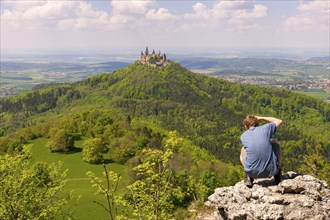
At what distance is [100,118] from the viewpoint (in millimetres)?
116000

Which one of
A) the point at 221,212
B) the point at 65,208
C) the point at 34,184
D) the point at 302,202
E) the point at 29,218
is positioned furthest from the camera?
the point at 65,208

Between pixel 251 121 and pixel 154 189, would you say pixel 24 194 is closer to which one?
pixel 154 189

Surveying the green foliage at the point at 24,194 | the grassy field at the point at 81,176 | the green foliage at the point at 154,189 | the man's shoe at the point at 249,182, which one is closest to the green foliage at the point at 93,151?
the grassy field at the point at 81,176

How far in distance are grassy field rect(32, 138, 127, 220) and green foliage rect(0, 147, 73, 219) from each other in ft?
81.1

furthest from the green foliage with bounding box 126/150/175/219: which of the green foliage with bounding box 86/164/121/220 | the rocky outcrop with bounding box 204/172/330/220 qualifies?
the rocky outcrop with bounding box 204/172/330/220

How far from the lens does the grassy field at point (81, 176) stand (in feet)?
177

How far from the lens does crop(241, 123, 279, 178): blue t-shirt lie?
1278 centimetres

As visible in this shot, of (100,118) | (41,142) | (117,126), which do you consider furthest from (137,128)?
(41,142)

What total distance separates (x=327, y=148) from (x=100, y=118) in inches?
6145

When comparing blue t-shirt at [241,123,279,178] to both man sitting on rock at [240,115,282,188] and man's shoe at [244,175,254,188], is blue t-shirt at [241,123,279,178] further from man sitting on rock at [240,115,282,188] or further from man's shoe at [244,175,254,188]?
man's shoe at [244,175,254,188]

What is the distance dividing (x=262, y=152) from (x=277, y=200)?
200cm

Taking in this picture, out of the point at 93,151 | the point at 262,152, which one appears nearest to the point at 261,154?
the point at 262,152

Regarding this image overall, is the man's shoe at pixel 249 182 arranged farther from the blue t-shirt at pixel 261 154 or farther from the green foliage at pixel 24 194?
the green foliage at pixel 24 194

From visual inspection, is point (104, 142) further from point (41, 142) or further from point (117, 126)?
point (41, 142)
